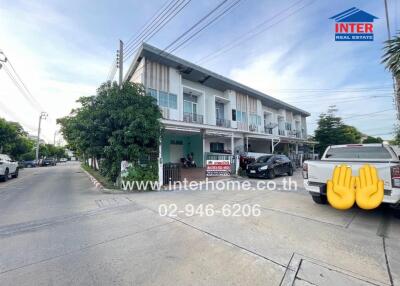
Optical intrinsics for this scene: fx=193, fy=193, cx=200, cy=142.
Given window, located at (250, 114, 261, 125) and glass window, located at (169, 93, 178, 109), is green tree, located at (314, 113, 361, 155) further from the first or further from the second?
glass window, located at (169, 93, 178, 109)

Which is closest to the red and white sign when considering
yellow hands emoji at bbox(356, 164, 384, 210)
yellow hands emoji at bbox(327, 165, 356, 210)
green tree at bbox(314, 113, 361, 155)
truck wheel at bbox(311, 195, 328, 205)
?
truck wheel at bbox(311, 195, 328, 205)

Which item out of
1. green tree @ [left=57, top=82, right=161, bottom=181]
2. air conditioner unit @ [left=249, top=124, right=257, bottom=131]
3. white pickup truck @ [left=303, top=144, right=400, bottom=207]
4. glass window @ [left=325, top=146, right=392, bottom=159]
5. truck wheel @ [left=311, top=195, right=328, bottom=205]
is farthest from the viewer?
air conditioner unit @ [left=249, top=124, right=257, bottom=131]

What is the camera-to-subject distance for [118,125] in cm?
Result: 877

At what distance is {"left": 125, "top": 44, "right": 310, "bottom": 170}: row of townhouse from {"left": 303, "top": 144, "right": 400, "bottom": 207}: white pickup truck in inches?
281

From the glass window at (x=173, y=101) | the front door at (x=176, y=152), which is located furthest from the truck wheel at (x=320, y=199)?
the front door at (x=176, y=152)

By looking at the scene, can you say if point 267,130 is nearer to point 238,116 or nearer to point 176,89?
point 238,116

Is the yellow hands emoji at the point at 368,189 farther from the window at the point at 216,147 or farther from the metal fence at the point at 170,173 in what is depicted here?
the window at the point at 216,147

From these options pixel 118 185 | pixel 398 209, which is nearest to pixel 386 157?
pixel 398 209

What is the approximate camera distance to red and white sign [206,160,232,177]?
11.4 meters

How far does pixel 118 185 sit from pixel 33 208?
3.62 metres

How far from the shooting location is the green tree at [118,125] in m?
8.37

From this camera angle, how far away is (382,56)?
22.9 feet

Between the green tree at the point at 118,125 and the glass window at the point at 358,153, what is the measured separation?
6901mm

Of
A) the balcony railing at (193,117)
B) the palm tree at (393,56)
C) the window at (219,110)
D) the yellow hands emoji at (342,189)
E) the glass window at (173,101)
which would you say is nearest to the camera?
the yellow hands emoji at (342,189)
